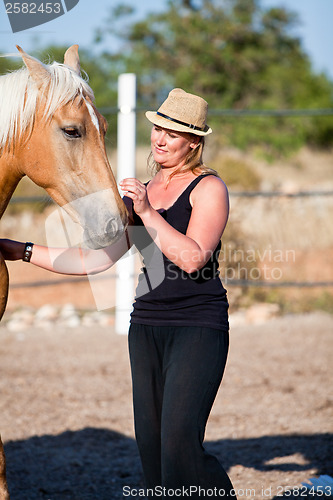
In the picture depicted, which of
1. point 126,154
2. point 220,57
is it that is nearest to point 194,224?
point 126,154

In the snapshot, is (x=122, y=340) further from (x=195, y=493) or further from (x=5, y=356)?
(x=195, y=493)

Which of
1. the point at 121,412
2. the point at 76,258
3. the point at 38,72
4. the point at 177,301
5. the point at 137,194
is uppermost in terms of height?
the point at 38,72

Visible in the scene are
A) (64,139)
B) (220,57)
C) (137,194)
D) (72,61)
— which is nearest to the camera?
(137,194)

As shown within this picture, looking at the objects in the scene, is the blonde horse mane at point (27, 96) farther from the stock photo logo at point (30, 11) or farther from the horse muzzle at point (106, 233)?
the stock photo logo at point (30, 11)

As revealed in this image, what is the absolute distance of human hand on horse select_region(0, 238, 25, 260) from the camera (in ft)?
7.51

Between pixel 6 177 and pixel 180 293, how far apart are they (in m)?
0.77

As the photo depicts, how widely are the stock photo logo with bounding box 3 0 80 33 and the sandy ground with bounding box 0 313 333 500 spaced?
2.91m

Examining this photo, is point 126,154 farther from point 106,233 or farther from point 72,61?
point 106,233

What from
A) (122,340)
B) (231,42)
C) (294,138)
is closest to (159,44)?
(231,42)

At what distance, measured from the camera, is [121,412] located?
454 centimetres

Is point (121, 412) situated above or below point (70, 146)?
below

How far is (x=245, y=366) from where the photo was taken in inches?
224

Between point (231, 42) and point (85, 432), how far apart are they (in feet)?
59.5

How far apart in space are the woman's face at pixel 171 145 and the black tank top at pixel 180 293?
128 millimetres
